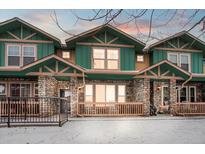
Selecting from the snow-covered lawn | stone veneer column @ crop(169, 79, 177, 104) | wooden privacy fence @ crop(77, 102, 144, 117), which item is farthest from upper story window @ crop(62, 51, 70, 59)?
the snow-covered lawn

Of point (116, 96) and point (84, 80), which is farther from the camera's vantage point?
point (116, 96)

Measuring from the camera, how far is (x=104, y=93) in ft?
46.1

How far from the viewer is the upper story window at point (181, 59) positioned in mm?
14984

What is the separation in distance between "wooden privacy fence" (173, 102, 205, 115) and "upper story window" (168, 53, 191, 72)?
2313mm

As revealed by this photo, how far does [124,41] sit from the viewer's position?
14469 mm

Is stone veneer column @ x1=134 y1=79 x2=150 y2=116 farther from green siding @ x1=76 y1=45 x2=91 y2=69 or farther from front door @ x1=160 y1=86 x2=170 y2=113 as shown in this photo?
green siding @ x1=76 y1=45 x2=91 y2=69

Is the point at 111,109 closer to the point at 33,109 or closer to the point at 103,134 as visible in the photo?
the point at 33,109

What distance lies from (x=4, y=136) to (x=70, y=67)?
18.4 feet

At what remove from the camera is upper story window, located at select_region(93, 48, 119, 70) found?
14.2 meters

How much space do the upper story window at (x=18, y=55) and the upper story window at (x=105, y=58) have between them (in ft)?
9.57

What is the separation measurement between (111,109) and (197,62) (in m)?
5.54

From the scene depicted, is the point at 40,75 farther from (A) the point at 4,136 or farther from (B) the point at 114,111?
(A) the point at 4,136

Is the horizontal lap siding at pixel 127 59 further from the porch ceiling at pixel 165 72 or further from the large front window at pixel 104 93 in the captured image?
the porch ceiling at pixel 165 72
